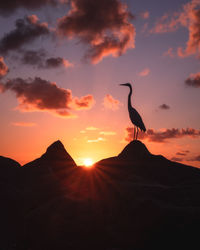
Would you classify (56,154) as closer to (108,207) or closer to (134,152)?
(134,152)

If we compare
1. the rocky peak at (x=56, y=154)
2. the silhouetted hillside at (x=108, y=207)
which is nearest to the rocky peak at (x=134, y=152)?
the silhouetted hillside at (x=108, y=207)

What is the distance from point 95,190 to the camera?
9203mm

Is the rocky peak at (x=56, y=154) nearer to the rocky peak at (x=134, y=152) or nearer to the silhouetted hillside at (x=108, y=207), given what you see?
the silhouetted hillside at (x=108, y=207)

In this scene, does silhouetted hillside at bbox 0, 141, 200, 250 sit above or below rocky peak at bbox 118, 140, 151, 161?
below

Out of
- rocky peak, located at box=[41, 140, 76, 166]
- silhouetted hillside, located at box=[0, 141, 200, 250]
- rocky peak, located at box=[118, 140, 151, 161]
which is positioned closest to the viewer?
silhouetted hillside, located at box=[0, 141, 200, 250]

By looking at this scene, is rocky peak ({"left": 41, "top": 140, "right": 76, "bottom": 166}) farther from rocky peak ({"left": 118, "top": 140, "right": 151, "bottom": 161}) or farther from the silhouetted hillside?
rocky peak ({"left": 118, "top": 140, "right": 151, "bottom": 161})

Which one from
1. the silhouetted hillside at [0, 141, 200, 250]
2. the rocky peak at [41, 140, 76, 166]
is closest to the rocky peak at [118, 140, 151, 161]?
the silhouetted hillside at [0, 141, 200, 250]

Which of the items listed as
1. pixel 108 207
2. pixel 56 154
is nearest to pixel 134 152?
pixel 108 207

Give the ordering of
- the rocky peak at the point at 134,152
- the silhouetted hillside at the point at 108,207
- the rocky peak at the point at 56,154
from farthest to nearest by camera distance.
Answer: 1. the rocky peak at the point at 56,154
2. the rocky peak at the point at 134,152
3. the silhouetted hillside at the point at 108,207

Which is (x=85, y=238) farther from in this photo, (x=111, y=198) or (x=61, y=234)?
(x=111, y=198)

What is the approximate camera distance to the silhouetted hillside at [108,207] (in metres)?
7.23

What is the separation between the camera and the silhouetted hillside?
7227mm

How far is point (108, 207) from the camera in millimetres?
8352

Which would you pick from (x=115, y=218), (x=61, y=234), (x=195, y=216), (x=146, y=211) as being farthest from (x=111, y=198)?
(x=195, y=216)
